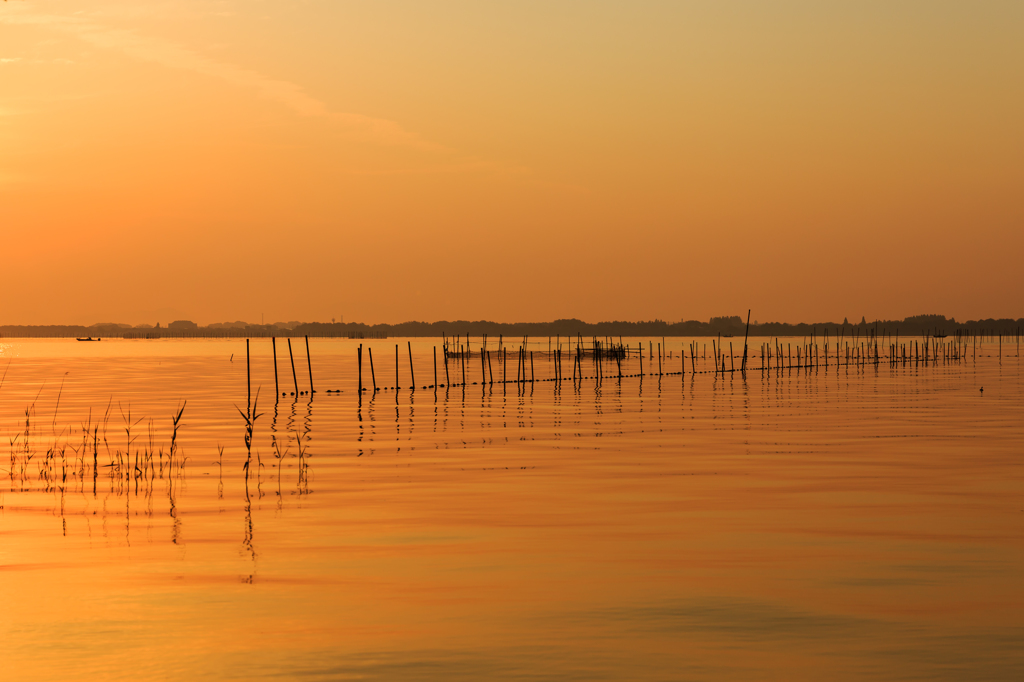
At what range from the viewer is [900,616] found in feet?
37.0

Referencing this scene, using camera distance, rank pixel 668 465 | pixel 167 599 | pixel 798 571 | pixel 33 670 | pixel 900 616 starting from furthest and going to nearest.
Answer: pixel 668 465
pixel 798 571
pixel 167 599
pixel 900 616
pixel 33 670

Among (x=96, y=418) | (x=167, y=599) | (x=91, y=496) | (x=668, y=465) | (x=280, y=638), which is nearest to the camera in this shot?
(x=280, y=638)

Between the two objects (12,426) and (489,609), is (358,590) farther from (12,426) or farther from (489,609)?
(12,426)

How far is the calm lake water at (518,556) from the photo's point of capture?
1002 cm

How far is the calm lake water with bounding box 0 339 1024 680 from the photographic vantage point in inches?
394

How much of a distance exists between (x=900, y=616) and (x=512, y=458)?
15415mm

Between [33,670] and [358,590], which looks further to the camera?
[358,590]

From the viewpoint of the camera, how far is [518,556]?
14.5 meters

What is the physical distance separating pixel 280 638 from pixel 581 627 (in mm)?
2863

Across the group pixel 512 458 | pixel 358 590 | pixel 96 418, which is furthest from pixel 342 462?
pixel 96 418

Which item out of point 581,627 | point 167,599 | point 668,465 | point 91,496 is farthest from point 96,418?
point 581,627

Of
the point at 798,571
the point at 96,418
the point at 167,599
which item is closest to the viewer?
the point at 167,599

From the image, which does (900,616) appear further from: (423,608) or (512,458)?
(512,458)

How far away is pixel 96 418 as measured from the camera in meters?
39.8
